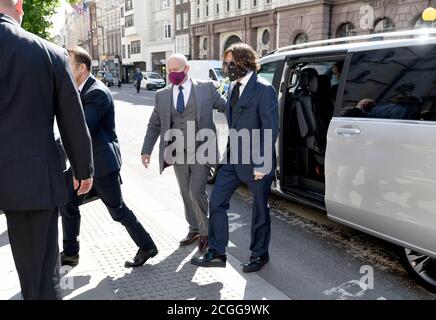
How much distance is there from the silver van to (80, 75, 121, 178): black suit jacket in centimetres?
189

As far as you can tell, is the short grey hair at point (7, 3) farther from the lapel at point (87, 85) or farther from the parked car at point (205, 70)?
the parked car at point (205, 70)

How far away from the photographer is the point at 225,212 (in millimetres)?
3740

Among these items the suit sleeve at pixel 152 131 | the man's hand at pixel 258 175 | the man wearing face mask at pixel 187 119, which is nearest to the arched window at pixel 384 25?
the man wearing face mask at pixel 187 119

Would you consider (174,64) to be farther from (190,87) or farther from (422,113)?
(422,113)

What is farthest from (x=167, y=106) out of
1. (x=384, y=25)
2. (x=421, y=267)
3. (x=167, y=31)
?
(x=167, y=31)

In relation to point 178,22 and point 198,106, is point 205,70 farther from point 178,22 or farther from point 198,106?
point 178,22

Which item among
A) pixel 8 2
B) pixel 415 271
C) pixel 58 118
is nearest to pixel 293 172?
pixel 415 271

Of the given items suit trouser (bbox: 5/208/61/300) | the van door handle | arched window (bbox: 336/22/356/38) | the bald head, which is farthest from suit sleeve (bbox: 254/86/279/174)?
arched window (bbox: 336/22/356/38)

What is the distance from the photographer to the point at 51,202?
89.0 inches

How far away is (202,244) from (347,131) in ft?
5.55

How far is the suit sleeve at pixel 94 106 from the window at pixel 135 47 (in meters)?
56.9

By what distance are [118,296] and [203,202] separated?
126cm

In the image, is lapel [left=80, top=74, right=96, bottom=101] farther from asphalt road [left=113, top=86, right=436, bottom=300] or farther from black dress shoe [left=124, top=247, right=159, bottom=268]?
asphalt road [left=113, top=86, right=436, bottom=300]
